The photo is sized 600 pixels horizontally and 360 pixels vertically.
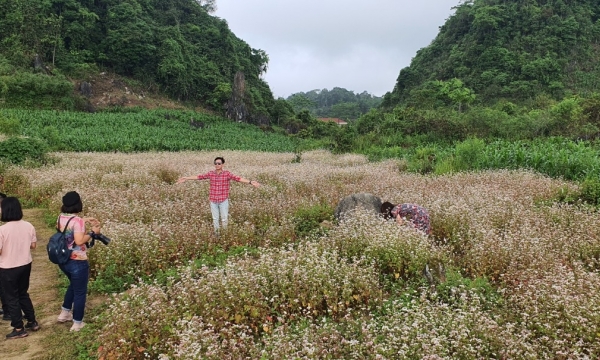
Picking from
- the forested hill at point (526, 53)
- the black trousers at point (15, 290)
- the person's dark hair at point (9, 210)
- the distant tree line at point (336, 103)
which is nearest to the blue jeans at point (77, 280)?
the black trousers at point (15, 290)

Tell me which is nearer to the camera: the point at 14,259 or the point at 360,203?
the point at 14,259

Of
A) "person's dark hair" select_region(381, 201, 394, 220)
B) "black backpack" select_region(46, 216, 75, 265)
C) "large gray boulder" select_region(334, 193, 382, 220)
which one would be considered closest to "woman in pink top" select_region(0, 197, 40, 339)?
"black backpack" select_region(46, 216, 75, 265)

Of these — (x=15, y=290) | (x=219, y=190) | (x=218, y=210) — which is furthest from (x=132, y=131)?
(x=15, y=290)

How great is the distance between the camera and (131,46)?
6328cm

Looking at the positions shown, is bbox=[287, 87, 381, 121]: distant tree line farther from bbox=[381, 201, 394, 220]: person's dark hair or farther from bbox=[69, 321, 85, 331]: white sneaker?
bbox=[69, 321, 85, 331]: white sneaker

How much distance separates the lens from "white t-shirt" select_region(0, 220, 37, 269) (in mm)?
4926

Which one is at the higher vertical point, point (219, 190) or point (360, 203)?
point (219, 190)

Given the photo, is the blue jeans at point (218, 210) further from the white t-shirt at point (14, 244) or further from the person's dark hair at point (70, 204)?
the white t-shirt at point (14, 244)

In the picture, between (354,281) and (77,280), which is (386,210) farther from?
(77,280)

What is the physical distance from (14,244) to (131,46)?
67.2m

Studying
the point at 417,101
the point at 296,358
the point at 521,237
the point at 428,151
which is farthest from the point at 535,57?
the point at 296,358

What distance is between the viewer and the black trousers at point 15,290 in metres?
4.96

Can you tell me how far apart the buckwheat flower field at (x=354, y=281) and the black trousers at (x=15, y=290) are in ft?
3.32

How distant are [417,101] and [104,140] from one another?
34242mm
